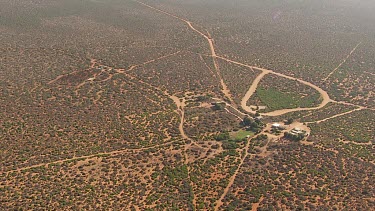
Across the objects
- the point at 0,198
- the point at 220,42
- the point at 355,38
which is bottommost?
the point at 0,198

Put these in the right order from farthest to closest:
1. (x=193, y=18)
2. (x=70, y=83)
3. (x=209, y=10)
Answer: (x=209, y=10) → (x=193, y=18) → (x=70, y=83)

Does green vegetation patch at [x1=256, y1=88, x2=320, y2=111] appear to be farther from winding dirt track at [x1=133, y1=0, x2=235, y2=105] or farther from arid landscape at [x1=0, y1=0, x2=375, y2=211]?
winding dirt track at [x1=133, y1=0, x2=235, y2=105]

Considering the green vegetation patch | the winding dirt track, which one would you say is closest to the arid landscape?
the green vegetation patch

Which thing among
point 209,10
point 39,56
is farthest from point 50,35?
point 209,10

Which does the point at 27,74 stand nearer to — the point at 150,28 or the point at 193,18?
the point at 150,28

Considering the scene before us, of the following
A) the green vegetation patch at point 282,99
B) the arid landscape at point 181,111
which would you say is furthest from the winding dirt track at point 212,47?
the green vegetation patch at point 282,99

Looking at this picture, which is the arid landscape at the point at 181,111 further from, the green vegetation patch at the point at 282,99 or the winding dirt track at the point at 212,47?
the winding dirt track at the point at 212,47

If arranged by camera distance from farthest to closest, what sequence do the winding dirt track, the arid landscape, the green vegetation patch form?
the winding dirt track
the green vegetation patch
the arid landscape

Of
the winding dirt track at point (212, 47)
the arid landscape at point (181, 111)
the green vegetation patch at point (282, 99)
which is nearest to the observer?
the arid landscape at point (181, 111)
